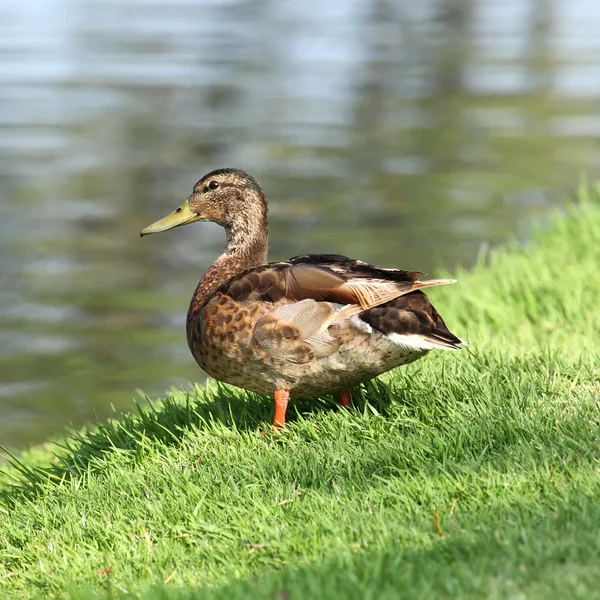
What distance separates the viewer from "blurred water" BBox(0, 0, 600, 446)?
31.2 feet

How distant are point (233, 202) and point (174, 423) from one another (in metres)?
1.16

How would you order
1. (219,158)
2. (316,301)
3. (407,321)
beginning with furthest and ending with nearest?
(219,158), (316,301), (407,321)

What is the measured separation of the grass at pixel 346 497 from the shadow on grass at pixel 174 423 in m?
0.02

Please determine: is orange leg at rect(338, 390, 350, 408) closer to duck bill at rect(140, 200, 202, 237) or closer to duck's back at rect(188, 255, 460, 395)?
duck's back at rect(188, 255, 460, 395)

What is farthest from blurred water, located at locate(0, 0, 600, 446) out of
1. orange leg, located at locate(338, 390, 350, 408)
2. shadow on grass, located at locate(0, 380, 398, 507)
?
orange leg, located at locate(338, 390, 350, 408)

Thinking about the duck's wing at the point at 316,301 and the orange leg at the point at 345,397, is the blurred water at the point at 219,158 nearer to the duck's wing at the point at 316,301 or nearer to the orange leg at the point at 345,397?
the orange leg at the point at 345,397

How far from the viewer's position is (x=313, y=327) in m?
4.62

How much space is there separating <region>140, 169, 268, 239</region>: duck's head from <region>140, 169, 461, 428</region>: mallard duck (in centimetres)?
60

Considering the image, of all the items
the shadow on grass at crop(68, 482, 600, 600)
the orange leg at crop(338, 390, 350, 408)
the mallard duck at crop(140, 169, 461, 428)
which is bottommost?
the orange leg at crop(338, 390, 350, 408)

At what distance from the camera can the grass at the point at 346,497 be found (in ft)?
11.0

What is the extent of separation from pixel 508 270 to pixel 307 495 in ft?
14.9

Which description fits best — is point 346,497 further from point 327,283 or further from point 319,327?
point 327,283

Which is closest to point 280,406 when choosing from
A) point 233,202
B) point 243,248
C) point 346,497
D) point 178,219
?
point 346,497

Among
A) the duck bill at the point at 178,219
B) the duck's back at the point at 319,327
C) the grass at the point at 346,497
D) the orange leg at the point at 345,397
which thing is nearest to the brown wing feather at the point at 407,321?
the duck's back at the point at 319,327
